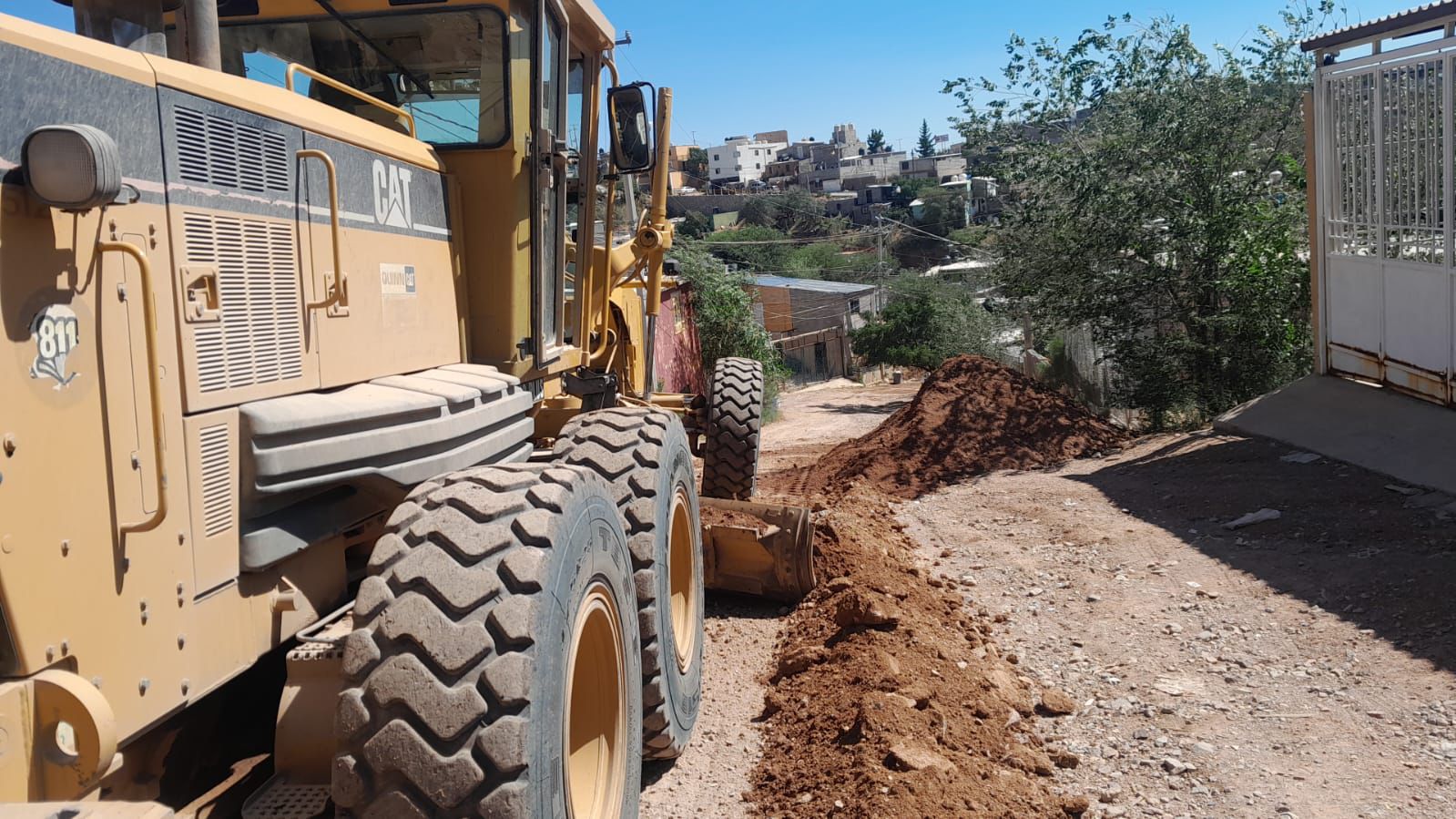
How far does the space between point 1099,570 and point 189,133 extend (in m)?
6.02

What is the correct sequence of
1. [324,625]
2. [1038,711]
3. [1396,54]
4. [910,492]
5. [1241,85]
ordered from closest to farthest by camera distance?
[324,625]
[1038,711]
[1396,54]
[910,492]
[1241,85]

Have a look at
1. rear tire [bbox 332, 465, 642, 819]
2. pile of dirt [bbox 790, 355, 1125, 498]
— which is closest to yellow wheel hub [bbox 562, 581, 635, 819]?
rear tire [bbox 332, 465, 642, 819]

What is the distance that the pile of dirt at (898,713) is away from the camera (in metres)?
4.22

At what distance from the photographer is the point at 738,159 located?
456ft

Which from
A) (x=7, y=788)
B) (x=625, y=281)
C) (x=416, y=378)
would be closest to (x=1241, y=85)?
(x=625, y=281)

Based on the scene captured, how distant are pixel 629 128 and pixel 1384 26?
687 cm

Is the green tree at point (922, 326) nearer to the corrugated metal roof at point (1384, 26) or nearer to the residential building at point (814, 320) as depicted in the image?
the residential building at point (814, 320)

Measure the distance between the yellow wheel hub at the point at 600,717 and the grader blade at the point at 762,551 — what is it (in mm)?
3248

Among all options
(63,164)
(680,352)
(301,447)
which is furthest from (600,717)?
(680,352)

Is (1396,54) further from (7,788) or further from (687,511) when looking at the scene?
(7,788)

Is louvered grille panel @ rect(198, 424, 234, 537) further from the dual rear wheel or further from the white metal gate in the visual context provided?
the white metal gate

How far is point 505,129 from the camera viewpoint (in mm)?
4535

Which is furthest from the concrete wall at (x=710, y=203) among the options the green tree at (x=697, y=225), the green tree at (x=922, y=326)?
the green tree at (x=922, y=326)

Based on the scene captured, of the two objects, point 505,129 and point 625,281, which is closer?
point 505,129
